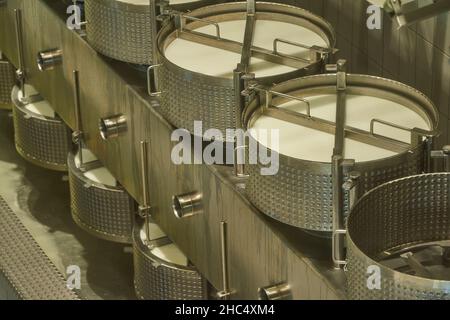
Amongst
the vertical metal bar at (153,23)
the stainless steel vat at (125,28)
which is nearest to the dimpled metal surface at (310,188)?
the vertical metal bar at (153,23)

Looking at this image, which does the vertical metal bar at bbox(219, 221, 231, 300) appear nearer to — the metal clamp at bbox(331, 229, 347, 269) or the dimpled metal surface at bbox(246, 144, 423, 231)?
the dimpled metal surface at bbox(246, 144, 423, 231)

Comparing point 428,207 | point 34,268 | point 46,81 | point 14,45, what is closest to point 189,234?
point 34,268

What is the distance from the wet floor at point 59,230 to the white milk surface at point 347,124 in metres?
1.48

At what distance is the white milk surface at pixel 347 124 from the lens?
3.55 meters

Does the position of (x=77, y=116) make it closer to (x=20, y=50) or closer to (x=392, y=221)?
(x=20, y=50)

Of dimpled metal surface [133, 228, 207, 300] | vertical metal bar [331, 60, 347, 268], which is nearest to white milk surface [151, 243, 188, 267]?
dimpled metal surface [133, 228, 207, 300]

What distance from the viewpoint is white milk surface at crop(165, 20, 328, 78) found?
13.2ft

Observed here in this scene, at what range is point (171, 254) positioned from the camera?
456 centimetres

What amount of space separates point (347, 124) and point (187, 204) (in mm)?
648

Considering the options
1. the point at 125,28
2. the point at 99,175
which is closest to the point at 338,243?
the point at 125,28

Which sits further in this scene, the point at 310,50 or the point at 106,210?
the point at 106,210

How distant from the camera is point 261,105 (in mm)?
3770

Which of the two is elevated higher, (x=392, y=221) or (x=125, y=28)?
(x=125, y=28)

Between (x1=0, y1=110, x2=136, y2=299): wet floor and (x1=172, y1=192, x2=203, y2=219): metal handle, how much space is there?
0.96 m
